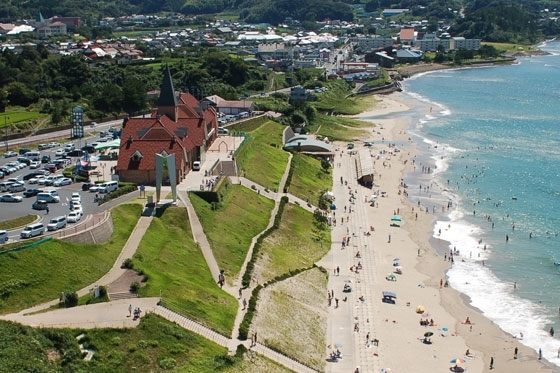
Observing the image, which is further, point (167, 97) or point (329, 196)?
point (329, 196)

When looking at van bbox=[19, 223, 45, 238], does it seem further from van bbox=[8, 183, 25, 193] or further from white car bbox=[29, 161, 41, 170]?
white car bbox=[29, 161, 41, 170]

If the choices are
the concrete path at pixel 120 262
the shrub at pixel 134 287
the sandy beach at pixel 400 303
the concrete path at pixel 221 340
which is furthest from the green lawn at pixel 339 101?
the concrete path at pixel 221 340

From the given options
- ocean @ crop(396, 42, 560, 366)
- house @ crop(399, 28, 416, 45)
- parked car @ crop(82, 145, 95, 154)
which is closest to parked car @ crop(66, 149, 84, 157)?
→ parked car @ crop(82, 145, 95, 154)

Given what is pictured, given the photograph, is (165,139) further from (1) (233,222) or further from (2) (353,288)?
(2) (353,288)

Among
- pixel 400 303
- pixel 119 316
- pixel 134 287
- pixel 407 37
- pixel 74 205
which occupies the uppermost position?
pixel 74 205

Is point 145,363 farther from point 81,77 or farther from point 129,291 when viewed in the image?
point 81,77

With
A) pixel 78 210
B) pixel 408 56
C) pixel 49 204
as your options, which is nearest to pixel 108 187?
pixel 49 204
